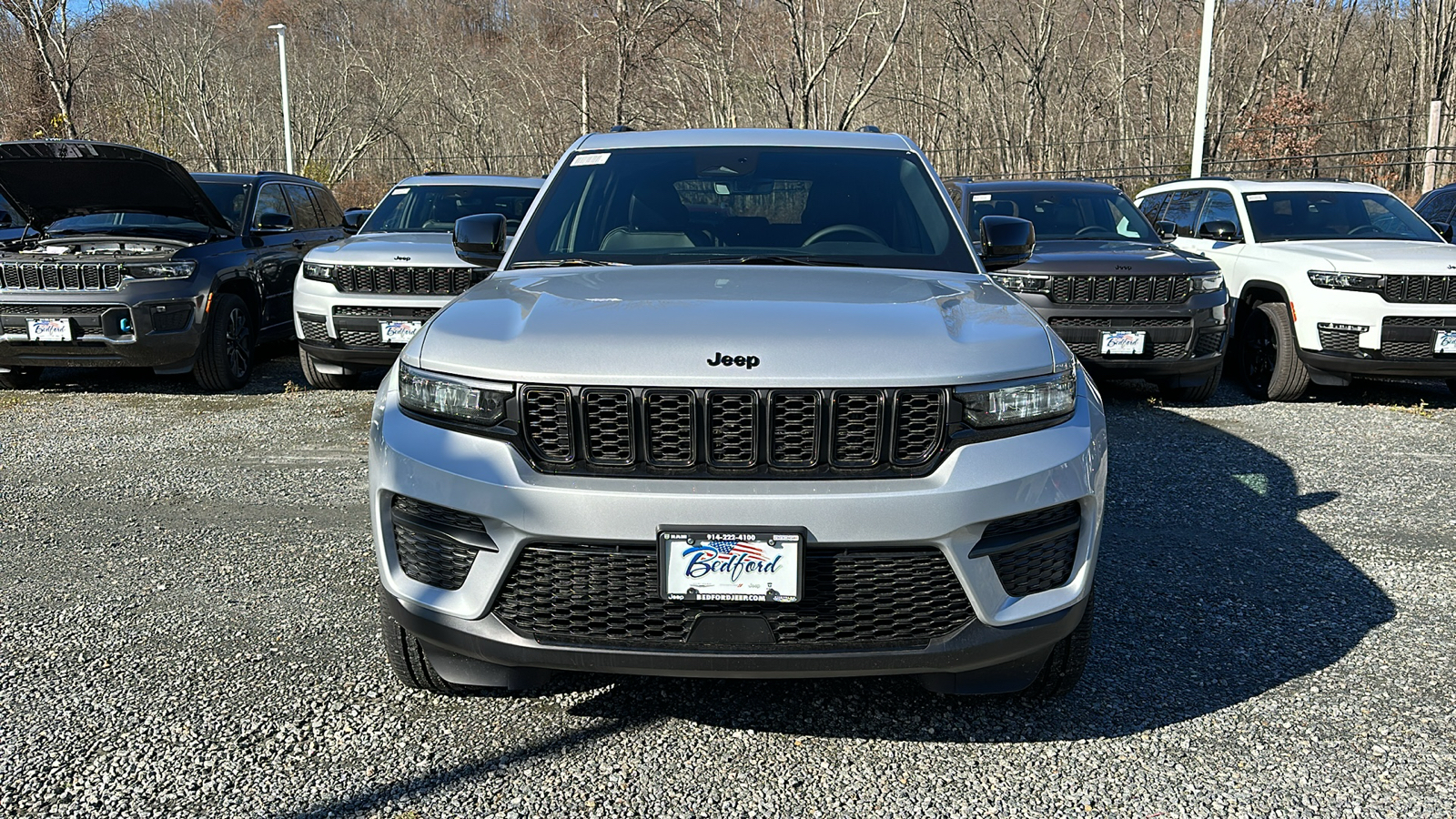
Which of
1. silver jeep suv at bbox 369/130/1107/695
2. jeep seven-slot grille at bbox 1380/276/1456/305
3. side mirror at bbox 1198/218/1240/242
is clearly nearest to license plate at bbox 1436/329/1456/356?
jeep seven-slot grille at bbox 1380/276/1456/305

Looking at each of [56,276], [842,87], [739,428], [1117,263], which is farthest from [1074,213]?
[842,87]

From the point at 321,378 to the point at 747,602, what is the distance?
677 centimetres

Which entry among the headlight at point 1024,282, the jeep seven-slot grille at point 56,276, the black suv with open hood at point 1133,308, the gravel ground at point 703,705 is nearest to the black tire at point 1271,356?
the black suv with open hood at point 1133,308

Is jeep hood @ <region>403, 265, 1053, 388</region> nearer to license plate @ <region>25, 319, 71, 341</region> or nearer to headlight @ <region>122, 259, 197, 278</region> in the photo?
headlight @ <region>122, 259, 197, 278</region>

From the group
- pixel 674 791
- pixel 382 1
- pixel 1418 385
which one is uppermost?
pixel 382 1

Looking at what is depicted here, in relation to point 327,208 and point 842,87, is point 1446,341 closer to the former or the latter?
point 327,208

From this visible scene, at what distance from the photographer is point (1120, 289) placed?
7.71 metres

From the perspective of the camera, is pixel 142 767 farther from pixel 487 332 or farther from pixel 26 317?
pixel 26 317

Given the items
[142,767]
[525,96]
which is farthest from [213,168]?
[142,767]

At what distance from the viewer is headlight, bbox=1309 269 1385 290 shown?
24.8 feet

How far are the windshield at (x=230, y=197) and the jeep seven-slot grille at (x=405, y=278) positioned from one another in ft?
5.98

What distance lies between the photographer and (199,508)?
5.16 meters

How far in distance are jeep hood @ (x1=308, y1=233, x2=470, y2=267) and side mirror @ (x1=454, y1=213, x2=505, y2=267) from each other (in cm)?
359

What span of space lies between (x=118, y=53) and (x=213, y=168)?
207 inches
